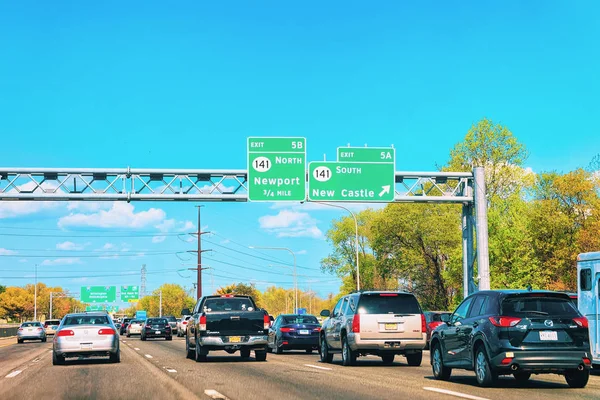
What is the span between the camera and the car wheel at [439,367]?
55.2 ft

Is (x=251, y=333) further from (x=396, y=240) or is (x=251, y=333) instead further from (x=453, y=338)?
(x=396, y=240)

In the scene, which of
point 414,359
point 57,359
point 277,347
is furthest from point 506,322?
point 277,347

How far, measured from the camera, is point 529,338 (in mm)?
14492

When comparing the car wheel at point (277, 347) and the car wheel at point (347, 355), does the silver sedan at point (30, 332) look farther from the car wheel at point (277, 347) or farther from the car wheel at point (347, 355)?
the car wheel at point (347, 355)

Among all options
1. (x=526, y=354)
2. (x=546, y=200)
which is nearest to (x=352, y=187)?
(x=526, y=354)

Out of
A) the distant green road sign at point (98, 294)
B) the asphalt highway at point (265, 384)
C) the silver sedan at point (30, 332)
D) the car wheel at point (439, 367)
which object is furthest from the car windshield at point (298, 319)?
the distant green road sign at point (98, 294)

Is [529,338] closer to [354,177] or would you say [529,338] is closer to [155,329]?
[354,177]

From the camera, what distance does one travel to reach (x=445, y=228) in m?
71.9

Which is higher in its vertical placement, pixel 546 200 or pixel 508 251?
Answer: pixel 546 200

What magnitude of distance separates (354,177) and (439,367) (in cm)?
2215

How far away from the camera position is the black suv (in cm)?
1441

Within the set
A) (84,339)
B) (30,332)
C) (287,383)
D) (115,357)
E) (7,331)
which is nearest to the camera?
(287,383)

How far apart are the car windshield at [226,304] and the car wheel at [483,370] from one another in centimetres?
1147

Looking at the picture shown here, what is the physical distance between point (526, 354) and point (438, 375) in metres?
2.97
